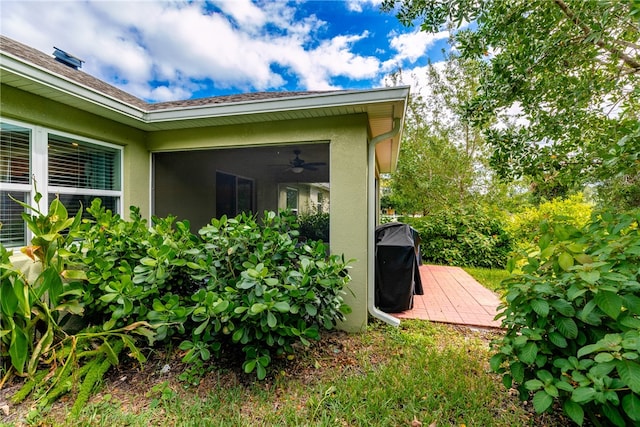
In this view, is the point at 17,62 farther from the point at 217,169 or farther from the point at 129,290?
the point at 217,169

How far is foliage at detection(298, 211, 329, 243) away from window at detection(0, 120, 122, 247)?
2.76m

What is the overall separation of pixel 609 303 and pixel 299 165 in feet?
15.7

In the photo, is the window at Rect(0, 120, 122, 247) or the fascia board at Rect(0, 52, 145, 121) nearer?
the fascia board at Rect(0, 52, 145, 121)

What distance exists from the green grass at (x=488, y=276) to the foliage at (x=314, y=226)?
12.7ft

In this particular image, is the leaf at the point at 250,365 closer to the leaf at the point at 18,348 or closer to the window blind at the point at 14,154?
the leaf at the point at 18,348

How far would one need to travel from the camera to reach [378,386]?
8.27 ft

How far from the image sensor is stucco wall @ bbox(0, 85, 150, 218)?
3.00 m

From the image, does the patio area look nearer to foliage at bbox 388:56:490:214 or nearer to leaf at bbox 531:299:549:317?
leaf at bbox 531:299:549:317

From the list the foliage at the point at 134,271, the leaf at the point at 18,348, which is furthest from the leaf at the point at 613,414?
the leaf at the point at 18,348

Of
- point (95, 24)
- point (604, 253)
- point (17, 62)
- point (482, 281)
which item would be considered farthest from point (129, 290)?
point (482, 281)

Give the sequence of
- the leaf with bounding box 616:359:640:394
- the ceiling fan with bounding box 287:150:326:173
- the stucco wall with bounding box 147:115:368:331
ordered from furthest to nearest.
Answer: the ceiling fan with bounding box 287:150:326:173 → the stucco wall with bounding box 147:115:368:331 → the leaf with bounding box 616:359:640:394

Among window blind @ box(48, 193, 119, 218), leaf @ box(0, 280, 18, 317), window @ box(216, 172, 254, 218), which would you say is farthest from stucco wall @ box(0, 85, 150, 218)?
window @ box(216, 172, 254, 218)

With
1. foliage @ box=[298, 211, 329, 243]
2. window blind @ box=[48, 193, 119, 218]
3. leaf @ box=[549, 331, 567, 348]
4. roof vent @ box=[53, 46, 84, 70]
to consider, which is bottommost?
leaf @ box=[549, 331, 567, 348]

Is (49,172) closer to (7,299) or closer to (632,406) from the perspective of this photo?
(7,299)
